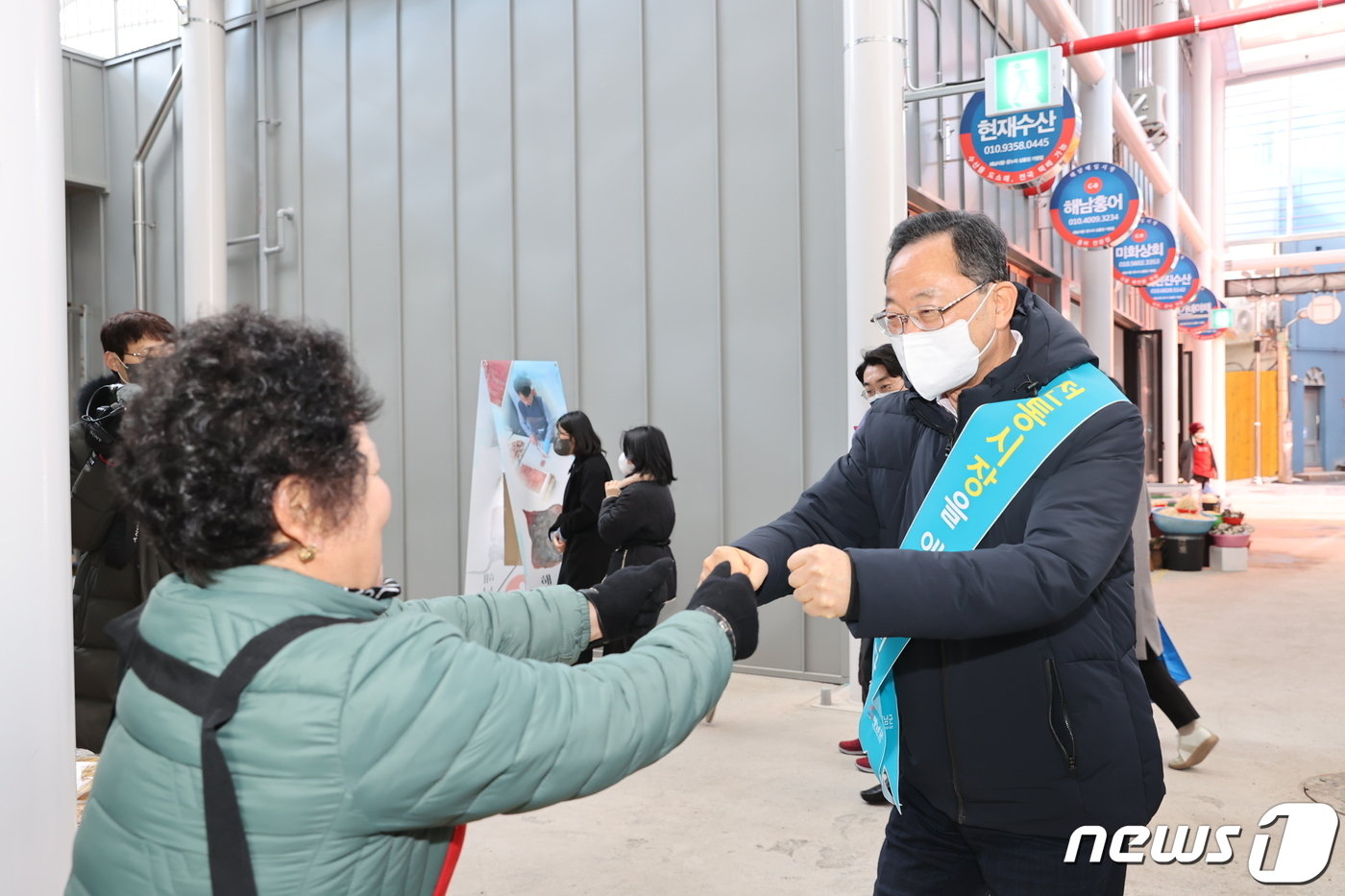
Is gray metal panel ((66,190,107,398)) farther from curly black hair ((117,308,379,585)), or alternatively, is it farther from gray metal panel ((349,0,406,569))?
curly black hair ((117,308,379,585))

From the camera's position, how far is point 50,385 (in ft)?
6.92

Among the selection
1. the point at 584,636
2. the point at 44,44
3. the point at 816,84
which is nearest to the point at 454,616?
the point at 584,636

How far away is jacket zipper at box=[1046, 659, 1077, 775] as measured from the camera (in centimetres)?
167

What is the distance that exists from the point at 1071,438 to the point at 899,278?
45cm

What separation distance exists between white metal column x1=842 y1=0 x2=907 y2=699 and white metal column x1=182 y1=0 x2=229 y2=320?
18.6ft

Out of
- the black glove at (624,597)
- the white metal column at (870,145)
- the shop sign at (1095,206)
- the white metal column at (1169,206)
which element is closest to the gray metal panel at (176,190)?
the white metal column at (870,145)

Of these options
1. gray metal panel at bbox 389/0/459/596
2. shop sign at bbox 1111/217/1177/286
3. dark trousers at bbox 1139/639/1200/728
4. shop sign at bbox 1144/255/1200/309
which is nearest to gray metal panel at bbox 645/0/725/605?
gray metal panel at bbox 389/0/459/596

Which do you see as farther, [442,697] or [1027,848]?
[1027,848]

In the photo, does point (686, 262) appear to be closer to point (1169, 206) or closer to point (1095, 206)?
point (1095, 206)

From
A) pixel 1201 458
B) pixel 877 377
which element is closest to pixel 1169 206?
pixel 1201 458

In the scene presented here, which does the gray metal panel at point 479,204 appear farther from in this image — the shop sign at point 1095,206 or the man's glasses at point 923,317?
the man's glasses at point 923,317

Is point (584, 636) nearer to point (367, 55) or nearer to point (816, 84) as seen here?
point (816, 84)

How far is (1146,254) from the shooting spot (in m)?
12.2

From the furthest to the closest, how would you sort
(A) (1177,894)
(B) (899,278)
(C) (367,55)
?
(C) (367,55) → (A) (1177,894) → (B) (899,278)
